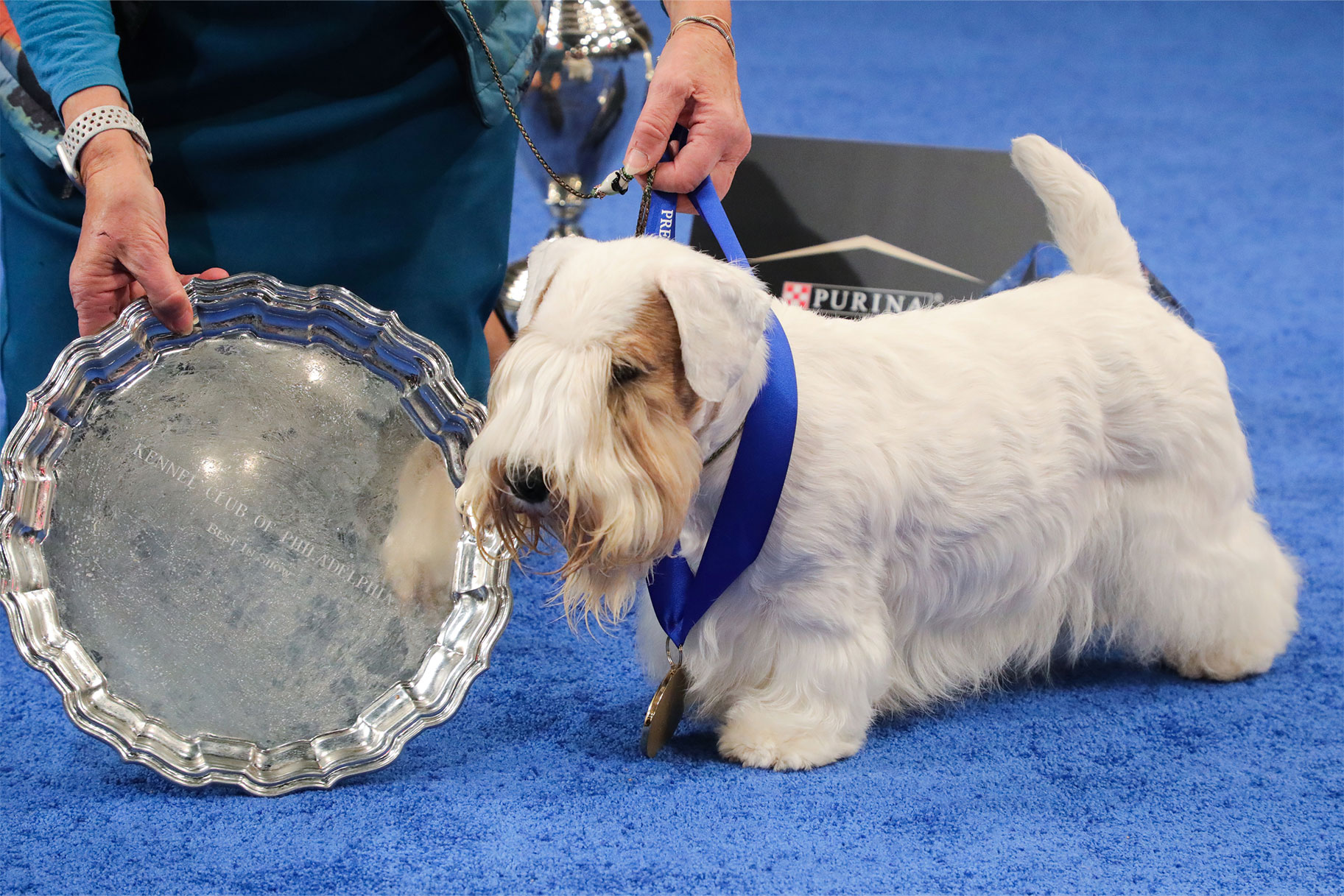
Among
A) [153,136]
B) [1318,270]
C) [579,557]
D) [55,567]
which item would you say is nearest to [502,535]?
[579,557]

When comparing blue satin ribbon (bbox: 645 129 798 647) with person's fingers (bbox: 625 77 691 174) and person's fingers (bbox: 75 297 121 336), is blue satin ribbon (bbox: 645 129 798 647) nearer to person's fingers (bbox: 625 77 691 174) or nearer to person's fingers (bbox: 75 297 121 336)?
person's fingers (bbox: 625 77 691 174)

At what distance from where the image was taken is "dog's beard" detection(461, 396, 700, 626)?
5.01 ft

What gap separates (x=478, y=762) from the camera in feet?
6.48

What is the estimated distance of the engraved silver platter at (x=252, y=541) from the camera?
185 centimetres

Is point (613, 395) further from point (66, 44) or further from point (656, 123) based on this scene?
point (66, 44)

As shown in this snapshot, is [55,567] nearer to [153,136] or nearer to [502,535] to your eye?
[502,535]

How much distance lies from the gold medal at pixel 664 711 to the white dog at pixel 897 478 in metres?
Result: 0.03

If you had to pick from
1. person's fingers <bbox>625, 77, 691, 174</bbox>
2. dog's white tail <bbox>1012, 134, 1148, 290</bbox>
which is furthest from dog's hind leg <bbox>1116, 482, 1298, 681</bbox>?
person's fingers <bbox>625, 77, 691, 174</bbox>

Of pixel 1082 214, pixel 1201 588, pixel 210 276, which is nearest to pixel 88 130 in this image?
pixel 210 276

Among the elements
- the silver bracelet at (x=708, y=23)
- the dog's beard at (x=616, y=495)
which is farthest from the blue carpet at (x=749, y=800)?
the silver bracelet at (x=708, y=23)

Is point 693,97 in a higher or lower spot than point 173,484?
higher

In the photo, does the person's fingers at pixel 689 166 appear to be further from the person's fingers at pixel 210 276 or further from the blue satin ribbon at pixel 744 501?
the person's fingers at pixel 210 276

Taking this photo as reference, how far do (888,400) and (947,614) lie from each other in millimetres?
Answer: 455

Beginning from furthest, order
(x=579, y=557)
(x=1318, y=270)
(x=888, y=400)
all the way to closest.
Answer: (x=1318, y=270) < (x=888, y=400) < (x=579, y=557)
